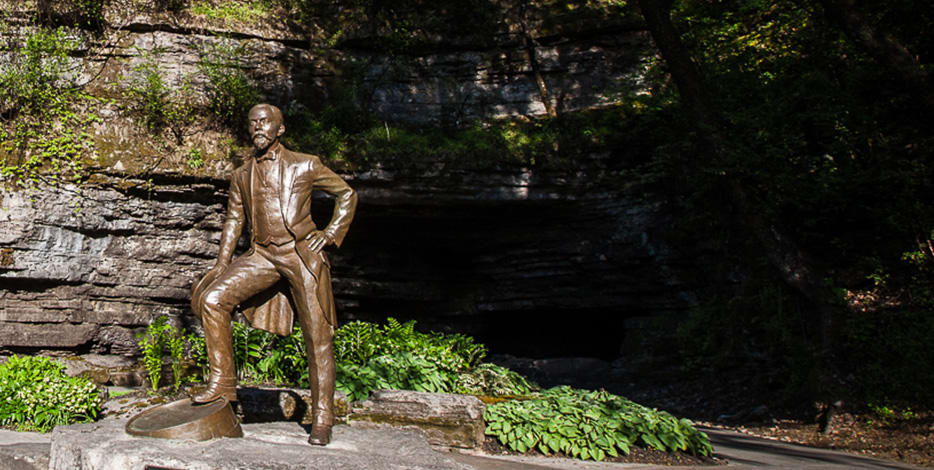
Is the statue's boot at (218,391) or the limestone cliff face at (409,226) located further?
the limestone cliff face at (409,226)

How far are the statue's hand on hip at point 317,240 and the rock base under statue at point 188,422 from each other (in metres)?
1.14

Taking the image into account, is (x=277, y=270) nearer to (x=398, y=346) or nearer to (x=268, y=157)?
(x=268, y=157)

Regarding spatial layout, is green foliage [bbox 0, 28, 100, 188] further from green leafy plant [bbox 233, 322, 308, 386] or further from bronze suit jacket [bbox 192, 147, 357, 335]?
bronze suit jacket [bbox 192, 147, 357, 335]

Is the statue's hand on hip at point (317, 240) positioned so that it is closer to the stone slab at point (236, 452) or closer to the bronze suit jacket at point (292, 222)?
the bronze suit jacket at point (292, 222)

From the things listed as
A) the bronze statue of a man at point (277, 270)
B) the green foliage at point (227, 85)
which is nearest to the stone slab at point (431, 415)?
the bronze statue of a man at point (277, 270)

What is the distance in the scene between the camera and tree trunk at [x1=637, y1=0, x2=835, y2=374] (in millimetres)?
7884

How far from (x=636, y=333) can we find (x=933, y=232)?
4.96m

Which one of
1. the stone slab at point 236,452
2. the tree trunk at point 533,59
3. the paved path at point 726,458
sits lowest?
the paved path at point 726,458

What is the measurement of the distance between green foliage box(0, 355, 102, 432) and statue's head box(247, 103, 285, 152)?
3.19m

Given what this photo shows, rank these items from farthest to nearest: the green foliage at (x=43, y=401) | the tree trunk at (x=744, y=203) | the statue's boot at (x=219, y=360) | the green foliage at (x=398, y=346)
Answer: the tree trunk at (x=744, y=203) → the green foliage at (x=398, y=346) → the green foliage at (x=43, y=401) → the statue's boot at (x=219, y=360)

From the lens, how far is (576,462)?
518 cm

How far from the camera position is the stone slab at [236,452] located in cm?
326

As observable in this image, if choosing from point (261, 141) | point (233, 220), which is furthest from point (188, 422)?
point (261, 141)

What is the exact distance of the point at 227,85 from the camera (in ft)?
34.0
